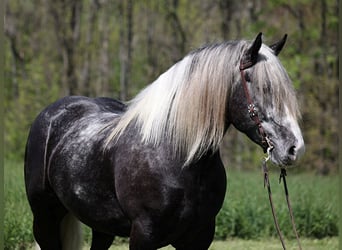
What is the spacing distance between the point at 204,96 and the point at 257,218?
4601 millimetres

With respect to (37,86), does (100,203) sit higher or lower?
higher

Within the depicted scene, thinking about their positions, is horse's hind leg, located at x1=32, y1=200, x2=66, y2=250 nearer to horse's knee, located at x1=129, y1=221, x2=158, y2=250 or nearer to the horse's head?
horse's knee, located at x1=129, y1=221, x2=158, y2=250

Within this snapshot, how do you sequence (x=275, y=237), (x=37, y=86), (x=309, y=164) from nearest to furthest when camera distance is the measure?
(x=275, y=237) → (x=309, y=164) → (x=37, y=86)

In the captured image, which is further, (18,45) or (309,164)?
(18,45)

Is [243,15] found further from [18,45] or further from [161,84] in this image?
[161,84]

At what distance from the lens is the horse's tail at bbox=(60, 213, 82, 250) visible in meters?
5.04

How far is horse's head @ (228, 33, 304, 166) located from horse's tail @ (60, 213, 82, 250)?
5.70ft

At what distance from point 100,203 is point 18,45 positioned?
19738 millimetres

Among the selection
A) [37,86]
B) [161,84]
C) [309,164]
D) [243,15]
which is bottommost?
[309,164]

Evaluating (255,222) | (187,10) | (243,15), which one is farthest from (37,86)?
(255,222)

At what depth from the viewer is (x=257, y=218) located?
8.23m

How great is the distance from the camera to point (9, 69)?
885 inches

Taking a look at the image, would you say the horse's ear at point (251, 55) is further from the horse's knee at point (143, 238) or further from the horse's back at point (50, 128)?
the horse's back at point (50, 128)

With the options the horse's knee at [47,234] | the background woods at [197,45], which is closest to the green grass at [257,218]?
the horse's knee at [47,234]
